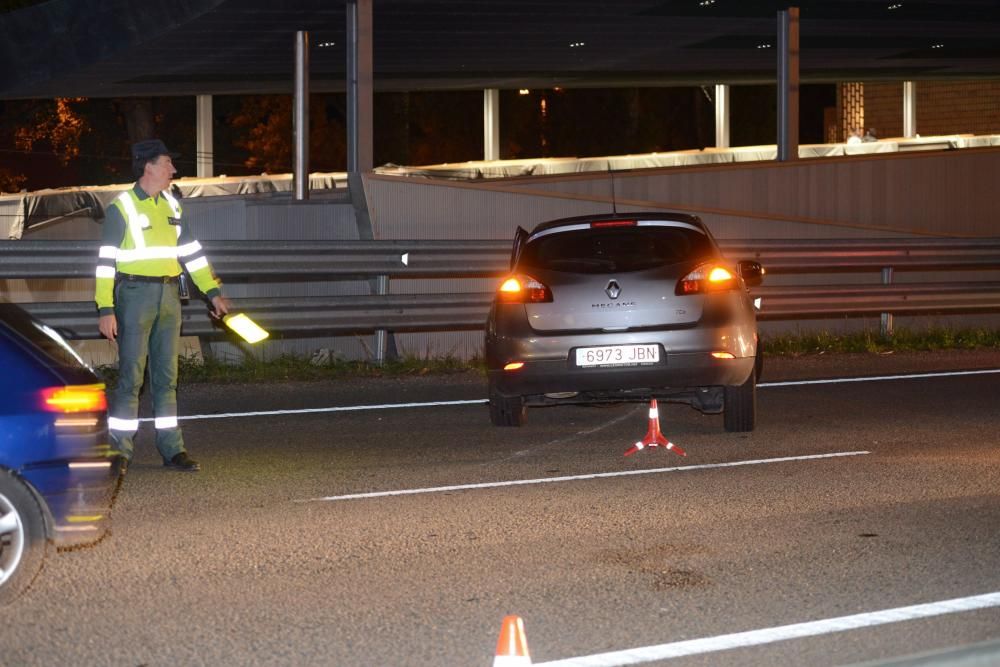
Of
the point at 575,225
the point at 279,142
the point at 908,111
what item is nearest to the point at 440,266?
the point at 575,225

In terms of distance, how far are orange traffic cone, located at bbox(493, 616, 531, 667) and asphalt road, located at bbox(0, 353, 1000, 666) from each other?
94 cm

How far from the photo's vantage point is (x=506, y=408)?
10.9m

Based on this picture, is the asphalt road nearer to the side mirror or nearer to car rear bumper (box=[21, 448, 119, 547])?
car rear bumper (box=[21, 448, 119, 547])

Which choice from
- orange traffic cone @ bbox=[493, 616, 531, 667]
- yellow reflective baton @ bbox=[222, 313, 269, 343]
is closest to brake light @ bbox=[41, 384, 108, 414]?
orange traffic cone @ bbox=[493, 616, 531, 667]

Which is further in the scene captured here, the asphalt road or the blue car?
the blue car

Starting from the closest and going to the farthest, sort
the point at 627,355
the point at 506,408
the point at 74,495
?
the point at 74,495 < the point at 627,355 < the point at 506,408

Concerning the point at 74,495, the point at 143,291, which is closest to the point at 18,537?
the point at 74,495

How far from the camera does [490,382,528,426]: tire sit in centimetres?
1092

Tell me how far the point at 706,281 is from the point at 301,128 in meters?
8.92

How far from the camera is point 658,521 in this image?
7.85 m

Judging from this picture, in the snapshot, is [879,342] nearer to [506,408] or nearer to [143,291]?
[506,408]

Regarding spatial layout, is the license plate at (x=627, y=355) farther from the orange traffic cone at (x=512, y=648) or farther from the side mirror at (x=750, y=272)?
the orange traffic cone at (x=512, y=648)

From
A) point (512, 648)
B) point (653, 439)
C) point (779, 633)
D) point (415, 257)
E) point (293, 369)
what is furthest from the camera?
point (415, 257)

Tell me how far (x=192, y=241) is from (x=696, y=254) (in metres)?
3.17
